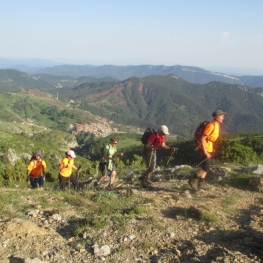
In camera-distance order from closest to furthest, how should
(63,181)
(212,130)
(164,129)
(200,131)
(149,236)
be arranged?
(149,236)
(212,130)
(200,131)
(164,129)
(63,181)

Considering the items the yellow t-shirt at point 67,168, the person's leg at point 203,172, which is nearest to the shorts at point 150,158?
the person's leg at point 203,172

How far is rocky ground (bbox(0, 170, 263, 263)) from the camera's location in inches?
185

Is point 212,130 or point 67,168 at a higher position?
point 212,130

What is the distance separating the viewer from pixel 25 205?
23.2 feet

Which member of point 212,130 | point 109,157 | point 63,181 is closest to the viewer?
point 212,130

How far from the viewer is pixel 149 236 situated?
211 inches

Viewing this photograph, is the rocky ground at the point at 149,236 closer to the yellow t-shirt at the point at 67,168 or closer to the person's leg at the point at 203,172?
the person's leg at the point at 203,172

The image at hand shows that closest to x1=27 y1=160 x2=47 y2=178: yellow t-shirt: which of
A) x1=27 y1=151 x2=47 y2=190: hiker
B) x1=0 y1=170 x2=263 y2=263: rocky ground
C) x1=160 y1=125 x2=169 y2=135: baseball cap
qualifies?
x1=27 y1=151 x2=47 y2=190: hiker

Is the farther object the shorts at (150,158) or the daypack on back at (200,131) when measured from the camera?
the shorts at (150,158)

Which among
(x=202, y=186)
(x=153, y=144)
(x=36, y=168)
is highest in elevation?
(x=153, y=144)

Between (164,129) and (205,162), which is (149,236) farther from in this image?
(164,129)

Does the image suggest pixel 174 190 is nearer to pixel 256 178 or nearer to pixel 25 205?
pixel 256 178

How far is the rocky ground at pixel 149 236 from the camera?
4.69 m

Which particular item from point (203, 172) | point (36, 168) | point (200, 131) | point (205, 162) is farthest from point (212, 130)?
point (36, 168)
